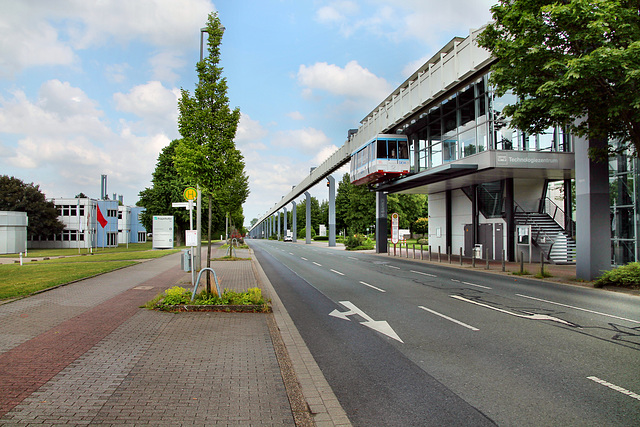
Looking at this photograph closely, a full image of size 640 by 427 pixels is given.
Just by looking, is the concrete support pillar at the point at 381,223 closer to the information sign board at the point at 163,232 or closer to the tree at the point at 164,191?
the information sign board at the point at 163,232

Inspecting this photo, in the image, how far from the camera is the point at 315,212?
4678 inches

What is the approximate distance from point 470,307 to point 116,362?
7.83 meters

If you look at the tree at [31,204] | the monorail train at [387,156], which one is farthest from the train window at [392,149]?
the tree at [31,204]

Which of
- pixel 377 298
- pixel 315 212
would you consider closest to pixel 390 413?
pixel 377 298

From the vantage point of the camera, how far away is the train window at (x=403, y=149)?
27.5 meters

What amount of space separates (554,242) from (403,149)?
10.7 m

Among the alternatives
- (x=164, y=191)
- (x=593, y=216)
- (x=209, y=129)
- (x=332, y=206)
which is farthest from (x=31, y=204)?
(x=593, y=216)

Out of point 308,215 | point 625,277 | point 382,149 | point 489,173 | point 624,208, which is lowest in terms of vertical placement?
point 625,277

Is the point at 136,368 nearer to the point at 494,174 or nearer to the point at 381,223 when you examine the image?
the point at 494,174

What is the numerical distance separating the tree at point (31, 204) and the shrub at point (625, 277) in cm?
5723

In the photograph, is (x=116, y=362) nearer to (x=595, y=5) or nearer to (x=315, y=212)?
(x=595, y=5)

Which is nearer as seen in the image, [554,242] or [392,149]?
[554,242]

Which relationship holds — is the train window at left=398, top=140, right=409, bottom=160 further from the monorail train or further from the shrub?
the shrub

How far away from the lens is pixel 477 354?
20.4 feet
